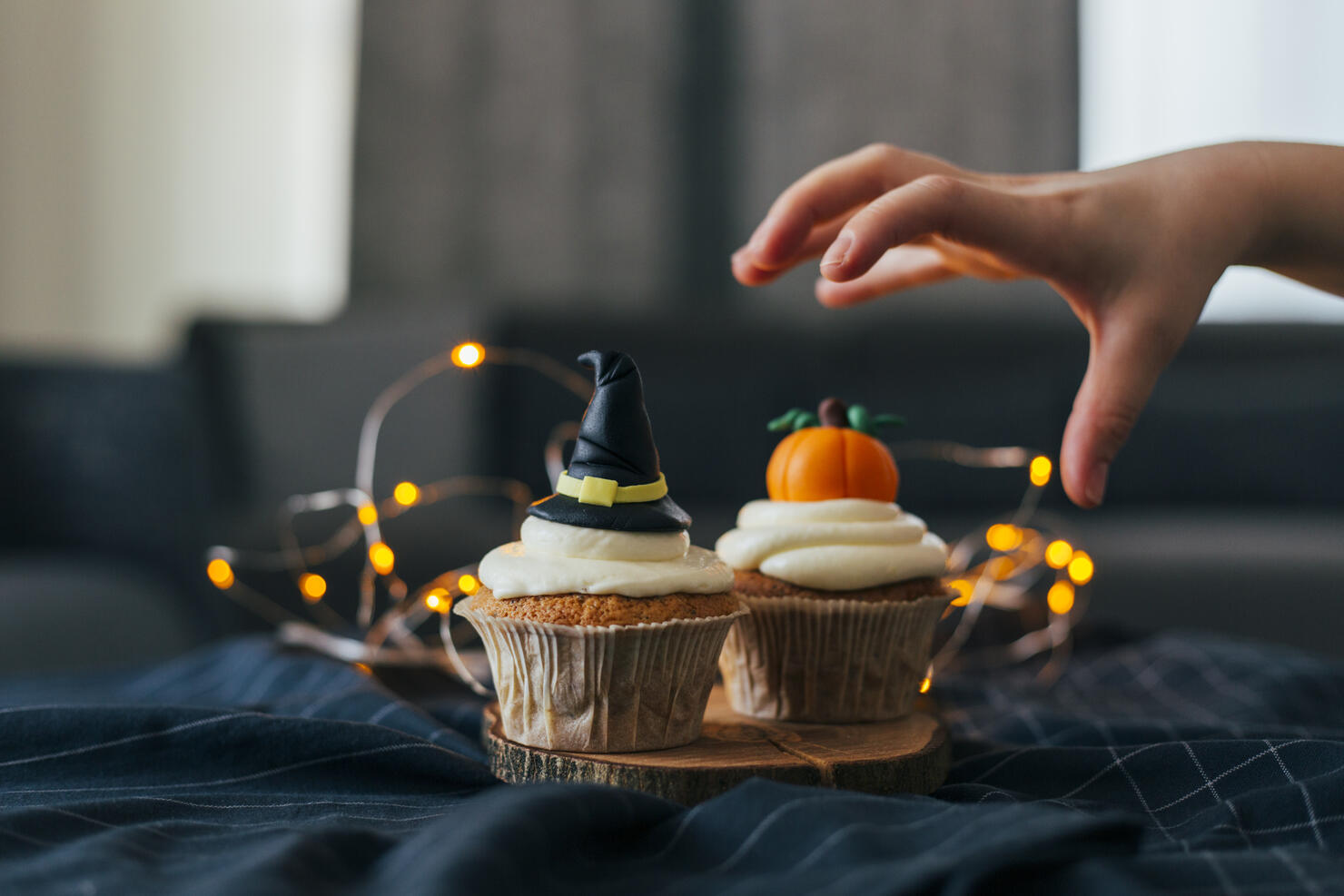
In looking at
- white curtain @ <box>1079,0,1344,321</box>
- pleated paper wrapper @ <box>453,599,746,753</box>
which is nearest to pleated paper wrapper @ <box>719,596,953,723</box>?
pleated paper wrapper @ <box>453,599,746,753</box>

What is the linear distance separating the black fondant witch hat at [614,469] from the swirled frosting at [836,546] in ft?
0.43

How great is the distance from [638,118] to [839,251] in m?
3.01

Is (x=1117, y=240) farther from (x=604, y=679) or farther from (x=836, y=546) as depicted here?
(x=604, y=679)

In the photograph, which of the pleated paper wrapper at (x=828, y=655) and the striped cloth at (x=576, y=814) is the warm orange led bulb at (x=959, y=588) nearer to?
the pleated paper wrapper at (x=828, y=655)

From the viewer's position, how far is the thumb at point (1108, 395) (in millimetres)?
974

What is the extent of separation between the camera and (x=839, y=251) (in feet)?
2.92

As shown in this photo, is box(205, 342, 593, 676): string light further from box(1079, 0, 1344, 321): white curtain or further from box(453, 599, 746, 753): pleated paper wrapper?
box(1079, 0, 1344, 321): white curtain

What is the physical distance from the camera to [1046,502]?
283 cm

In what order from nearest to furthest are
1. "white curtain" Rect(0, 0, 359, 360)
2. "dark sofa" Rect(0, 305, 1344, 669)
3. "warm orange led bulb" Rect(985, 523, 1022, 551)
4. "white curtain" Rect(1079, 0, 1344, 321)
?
"warm orange led bulb" Rect(985, 523, 1022, 551) → "dark sofa" Rect(0, 305, 1344, 669) → "white curtain" Rect(0, 0, 359, 360) → "white curtain" Rect(1079, 0, 1344, 321)

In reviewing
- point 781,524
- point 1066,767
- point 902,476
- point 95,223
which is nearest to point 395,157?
point 95,223

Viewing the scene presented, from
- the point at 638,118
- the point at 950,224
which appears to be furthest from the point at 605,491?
the point at 638,118

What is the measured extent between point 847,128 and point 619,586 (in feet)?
10.5

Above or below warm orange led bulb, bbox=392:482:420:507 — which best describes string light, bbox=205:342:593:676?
below

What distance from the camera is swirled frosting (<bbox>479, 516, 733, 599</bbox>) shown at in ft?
2.77
